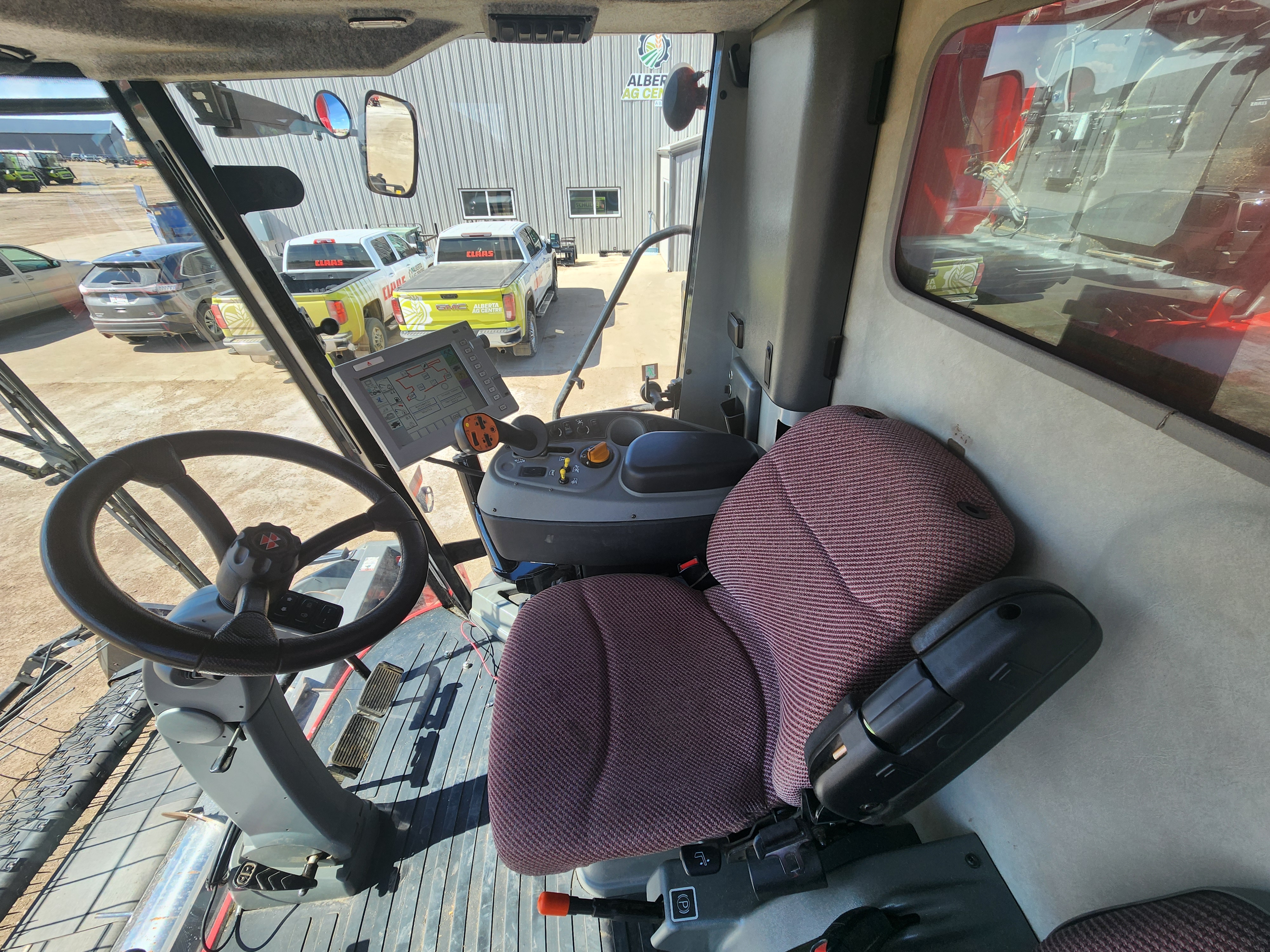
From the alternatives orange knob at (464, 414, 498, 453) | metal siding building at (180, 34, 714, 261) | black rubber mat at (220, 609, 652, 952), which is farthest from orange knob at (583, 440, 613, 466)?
metal siding building at (180, 34, 714, 261)

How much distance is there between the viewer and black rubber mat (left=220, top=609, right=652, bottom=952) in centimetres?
119

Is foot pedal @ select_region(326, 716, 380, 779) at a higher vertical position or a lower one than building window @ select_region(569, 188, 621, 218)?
lower

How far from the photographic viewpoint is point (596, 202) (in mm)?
2479

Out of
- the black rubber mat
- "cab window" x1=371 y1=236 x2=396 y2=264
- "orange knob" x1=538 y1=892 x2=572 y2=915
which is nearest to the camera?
"orange knob" x1=538 y1=892 x2=572 y2=915

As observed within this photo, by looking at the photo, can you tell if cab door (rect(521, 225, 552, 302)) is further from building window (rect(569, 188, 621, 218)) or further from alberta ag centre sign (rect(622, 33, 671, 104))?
alberta ag centre sign (rect(622, 33, 671, 104))

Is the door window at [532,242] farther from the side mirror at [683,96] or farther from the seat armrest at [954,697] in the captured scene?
the seat armrest at [954,697]

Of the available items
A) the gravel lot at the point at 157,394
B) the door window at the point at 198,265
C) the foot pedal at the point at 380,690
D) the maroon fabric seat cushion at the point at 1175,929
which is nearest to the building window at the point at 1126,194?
the maroon fabric seat cushion at the point at 1175,929

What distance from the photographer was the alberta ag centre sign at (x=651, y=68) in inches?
55.9

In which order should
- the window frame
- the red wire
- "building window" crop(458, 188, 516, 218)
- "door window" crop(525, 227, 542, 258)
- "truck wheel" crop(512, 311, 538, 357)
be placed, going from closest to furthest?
the red wire → "building window" crop(458, 188, 516, 218) → the window frame → "truck wheel" crop(512, 311, 538, 357) → "door window" crop(525, 227, 542, 258)

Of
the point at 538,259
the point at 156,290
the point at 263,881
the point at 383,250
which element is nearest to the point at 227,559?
the point at 263,881

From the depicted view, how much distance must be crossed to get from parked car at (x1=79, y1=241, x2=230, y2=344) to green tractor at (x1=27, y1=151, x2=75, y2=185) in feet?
0.69

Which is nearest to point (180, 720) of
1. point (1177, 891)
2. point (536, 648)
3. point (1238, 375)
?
point (536, 648)

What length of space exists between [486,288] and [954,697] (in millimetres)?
3171

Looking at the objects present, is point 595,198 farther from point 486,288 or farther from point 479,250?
point 479,250
